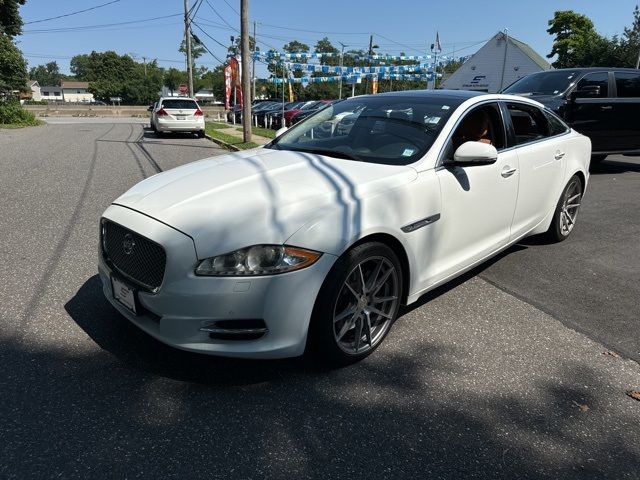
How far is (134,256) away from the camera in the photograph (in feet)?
8.80

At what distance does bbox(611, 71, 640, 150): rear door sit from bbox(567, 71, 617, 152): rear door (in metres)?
0.14

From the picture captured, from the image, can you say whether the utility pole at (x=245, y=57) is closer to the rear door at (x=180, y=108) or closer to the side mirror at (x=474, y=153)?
the rear door at (x=180, y=108)

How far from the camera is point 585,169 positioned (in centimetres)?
533

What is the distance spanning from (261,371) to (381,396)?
27.4 inches

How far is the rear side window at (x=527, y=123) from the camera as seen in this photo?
4215 mm

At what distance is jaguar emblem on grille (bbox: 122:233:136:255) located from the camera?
270cm

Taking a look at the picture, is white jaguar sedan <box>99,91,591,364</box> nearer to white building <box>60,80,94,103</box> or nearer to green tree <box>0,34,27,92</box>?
green tree <box>0,34,27,92</box>

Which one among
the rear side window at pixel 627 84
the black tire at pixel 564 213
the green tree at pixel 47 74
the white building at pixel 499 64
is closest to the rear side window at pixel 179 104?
the rear side window at pixel 627 84

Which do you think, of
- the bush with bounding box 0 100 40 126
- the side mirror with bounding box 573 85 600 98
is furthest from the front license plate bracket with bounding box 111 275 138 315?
the bush with bounding box 0 100 40 126

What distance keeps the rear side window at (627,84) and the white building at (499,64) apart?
3652 cm

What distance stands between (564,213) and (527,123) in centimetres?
128

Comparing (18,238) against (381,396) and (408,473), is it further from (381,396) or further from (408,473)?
(408,473)

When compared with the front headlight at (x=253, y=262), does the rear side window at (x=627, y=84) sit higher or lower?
higher

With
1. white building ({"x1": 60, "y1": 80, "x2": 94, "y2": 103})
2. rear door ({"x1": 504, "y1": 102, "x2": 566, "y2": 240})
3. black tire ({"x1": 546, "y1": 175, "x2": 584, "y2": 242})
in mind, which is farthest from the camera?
white building ({"x1": 60, "y1": 80, "x2": 94, "y2": 103})
